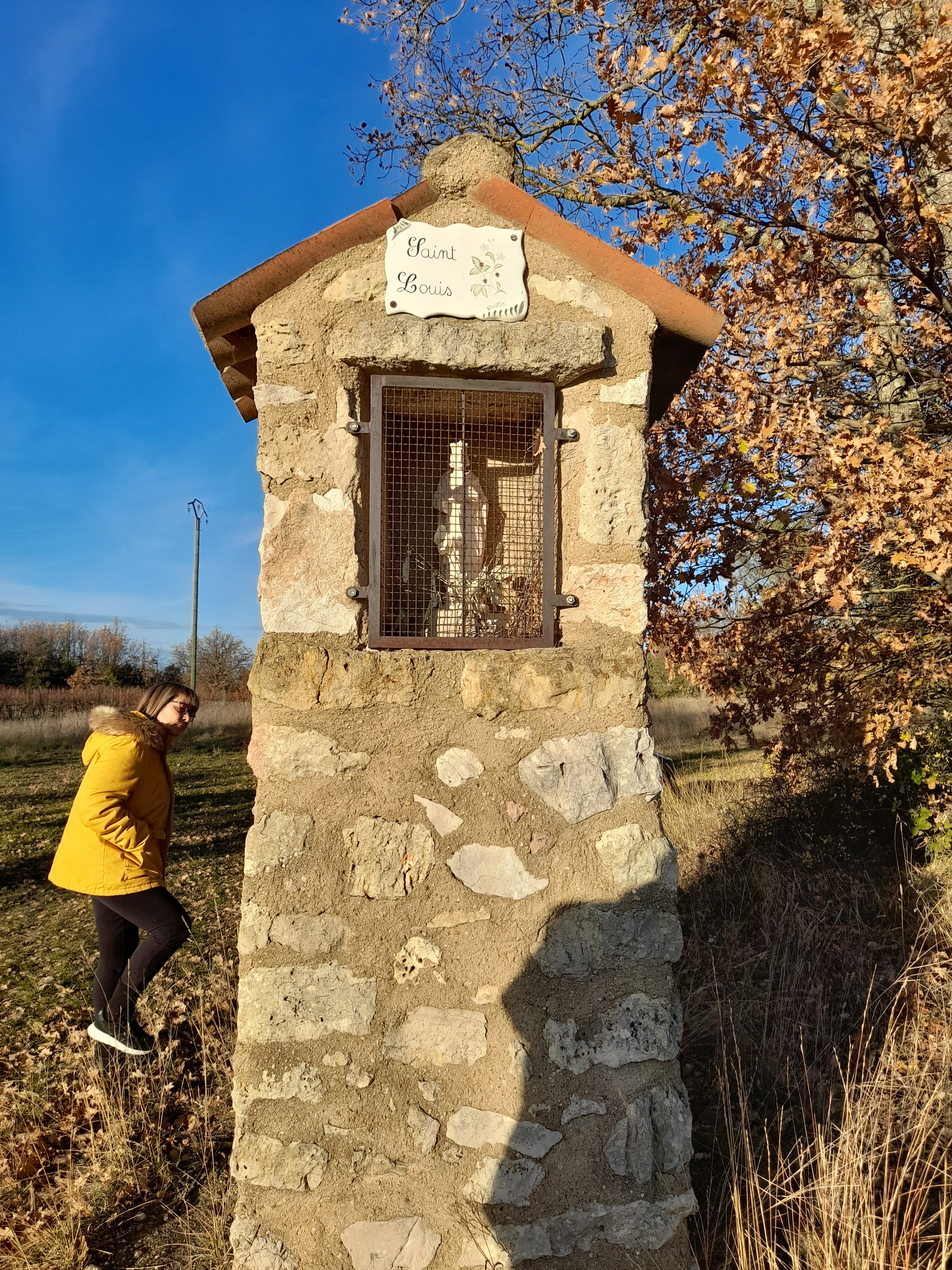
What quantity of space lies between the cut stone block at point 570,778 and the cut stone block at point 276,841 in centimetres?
70

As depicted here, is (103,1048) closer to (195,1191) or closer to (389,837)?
(195,1191)

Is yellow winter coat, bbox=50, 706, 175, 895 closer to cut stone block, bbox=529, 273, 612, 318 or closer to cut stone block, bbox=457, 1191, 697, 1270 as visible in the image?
cut stone block, bbox=457, 1191, 697, 1270

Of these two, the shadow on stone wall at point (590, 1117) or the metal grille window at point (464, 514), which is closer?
the shadow on stone wall at point (590, 1117)

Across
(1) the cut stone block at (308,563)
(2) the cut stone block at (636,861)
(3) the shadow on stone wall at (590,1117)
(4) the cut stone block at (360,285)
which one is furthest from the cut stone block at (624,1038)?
(4) the cut stone block at (360,285)

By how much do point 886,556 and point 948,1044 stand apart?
3064 millimetres

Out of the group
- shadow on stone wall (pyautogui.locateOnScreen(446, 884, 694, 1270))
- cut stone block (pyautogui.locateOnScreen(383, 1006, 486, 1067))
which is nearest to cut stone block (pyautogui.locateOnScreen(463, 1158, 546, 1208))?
shadow on stone wall (pyautogui.locateOnScreen(446, 884, 694, 1270))

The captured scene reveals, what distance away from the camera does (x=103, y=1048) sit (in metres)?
3.71

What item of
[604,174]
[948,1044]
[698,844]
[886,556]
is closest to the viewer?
[948,1044]

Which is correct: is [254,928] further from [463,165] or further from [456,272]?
[463,165]

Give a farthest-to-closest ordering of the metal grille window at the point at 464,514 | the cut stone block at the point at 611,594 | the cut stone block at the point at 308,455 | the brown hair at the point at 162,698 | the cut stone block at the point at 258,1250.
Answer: the brown hair at the point at 162,698, the metal grille window at the point at 464,514, the cut stone block at the point at 611,594, the cut stone block at the point at 308,455, the cut stone block at the point at 258,1250

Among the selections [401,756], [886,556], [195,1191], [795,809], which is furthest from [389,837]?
[795,809]

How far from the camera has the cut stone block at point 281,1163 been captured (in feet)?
7.74

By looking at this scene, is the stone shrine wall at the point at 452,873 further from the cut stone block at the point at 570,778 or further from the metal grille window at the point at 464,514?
the metal grille window at the point at 464,514

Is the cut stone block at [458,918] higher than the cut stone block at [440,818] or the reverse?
the reverse
